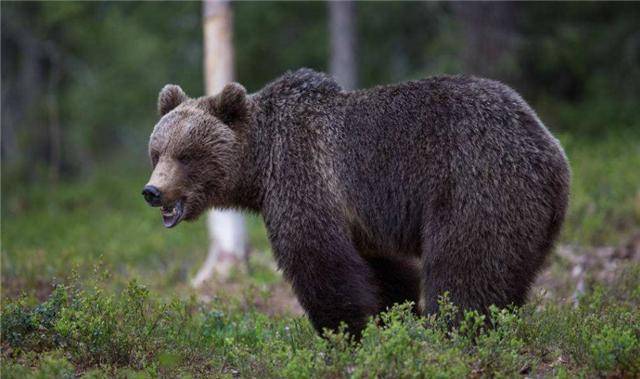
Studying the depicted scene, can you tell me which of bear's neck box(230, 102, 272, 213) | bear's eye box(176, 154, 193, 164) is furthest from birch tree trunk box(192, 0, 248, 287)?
bear's eye box(176, 154, 193, 164)

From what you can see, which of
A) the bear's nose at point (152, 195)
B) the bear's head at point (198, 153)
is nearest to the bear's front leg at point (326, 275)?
the bear's head at point (198, 153)

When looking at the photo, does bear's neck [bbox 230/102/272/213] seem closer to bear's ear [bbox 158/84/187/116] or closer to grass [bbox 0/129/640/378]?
bear's ear [bbox 158/84/187/116]

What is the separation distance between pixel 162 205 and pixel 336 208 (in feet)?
4.36

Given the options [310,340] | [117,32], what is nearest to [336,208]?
[310,340]

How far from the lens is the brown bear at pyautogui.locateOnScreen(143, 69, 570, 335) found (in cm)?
571

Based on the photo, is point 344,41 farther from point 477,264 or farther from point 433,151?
point 477,264

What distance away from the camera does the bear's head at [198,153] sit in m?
6.34

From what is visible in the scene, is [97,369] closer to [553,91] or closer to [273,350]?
[273,350]

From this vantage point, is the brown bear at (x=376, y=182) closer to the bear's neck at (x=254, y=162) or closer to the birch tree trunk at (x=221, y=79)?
the bear's neck at (x=254, y=162)

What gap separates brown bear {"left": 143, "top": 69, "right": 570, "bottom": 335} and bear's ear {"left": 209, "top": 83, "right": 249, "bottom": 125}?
11 mm

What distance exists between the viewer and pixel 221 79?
1058cm

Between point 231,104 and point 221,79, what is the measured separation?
4.05 metres

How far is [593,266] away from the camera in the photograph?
947 centimetres

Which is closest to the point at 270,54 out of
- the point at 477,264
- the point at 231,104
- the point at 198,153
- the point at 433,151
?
the point at 231,104
